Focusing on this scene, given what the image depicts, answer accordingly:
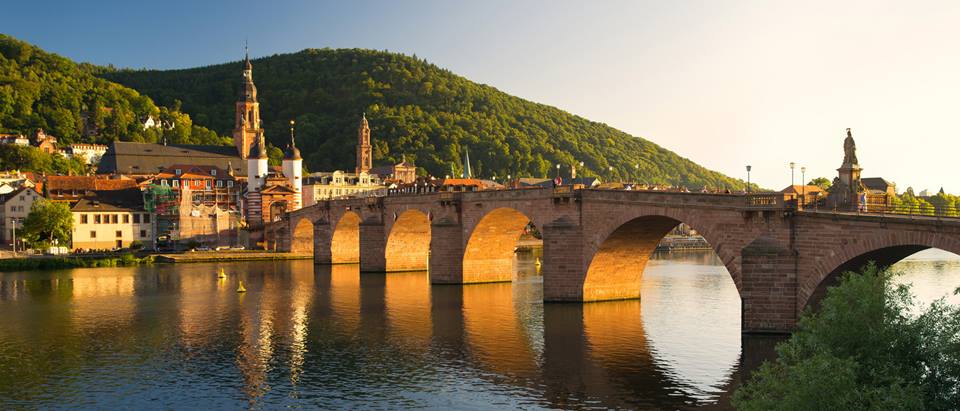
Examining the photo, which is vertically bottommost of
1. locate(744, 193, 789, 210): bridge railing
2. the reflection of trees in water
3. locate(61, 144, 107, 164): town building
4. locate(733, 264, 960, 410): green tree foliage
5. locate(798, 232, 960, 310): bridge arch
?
the reflection of trees in water

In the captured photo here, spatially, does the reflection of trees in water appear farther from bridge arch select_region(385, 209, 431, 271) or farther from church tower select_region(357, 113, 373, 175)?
church tower select_region(357, 113, 373, 175)

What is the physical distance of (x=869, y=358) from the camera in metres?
22.7

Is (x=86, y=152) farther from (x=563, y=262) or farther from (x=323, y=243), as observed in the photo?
(x=563, y=262)

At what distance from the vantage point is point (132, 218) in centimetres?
11488

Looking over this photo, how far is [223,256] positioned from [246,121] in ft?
260

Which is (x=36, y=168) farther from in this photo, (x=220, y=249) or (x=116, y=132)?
(x=220, y=249)

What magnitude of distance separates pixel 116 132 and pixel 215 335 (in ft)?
553

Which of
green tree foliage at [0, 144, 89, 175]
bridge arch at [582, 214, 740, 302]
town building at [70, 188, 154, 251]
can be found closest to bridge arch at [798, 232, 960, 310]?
bridge arch at [582, 214, 740, 302]

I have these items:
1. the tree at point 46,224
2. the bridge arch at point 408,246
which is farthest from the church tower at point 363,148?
the bridge arch at point 408,246

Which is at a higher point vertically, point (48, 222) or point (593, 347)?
point (48, 222)

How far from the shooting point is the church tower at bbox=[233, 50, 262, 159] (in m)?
174

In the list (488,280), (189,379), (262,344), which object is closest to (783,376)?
(189,379)

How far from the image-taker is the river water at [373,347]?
32.2 m

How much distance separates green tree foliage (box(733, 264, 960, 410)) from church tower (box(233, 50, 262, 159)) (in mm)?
155072
